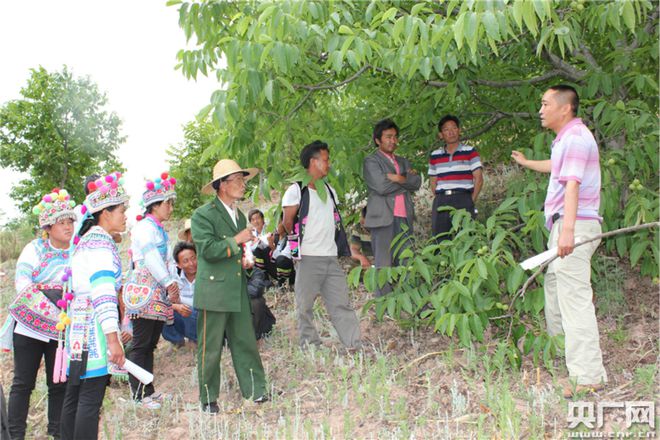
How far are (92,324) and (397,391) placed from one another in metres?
2.20

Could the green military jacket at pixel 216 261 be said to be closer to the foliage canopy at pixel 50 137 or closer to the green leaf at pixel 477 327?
the green leaf at pixel 477 327

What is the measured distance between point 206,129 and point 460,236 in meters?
12.1

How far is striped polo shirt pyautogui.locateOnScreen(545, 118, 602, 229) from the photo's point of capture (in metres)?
3.89

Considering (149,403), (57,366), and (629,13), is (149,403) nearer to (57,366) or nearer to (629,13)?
(57,366)

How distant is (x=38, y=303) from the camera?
4344 millimetres

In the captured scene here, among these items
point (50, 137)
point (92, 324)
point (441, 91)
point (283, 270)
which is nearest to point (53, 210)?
point (92, 324)

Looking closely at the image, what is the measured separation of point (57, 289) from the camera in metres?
4.30

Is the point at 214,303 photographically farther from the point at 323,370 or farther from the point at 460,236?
the point at 460,236

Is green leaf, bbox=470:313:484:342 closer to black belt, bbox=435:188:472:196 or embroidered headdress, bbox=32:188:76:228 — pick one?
black belt, bbox=435:188:472:196

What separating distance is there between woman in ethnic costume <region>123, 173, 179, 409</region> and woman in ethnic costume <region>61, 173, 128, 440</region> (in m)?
1.38

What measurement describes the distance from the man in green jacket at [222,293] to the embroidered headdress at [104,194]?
766 millimetres

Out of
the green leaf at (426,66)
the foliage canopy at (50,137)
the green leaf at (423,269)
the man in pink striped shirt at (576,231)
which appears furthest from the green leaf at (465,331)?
the foliage canopy at (50,137)

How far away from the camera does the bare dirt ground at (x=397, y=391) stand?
13.0 ft

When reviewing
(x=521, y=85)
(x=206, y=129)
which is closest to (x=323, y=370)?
(x=521, y=85)
